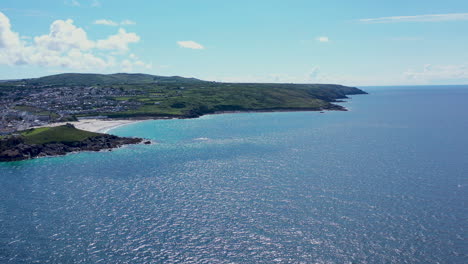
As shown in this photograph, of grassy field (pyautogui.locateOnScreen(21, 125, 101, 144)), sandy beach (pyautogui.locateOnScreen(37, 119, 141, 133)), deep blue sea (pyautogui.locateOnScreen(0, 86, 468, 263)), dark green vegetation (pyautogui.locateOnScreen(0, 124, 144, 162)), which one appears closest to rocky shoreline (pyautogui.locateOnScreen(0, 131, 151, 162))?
dark green vegetation (pyautogui.locateOnScreen(0, 124, 144, 162))

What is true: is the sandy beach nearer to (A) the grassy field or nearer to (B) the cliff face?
(A) the grassy field

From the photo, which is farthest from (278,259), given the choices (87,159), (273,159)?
(87,159)

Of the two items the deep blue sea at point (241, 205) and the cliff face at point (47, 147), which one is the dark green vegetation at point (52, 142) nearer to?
the cliff face at point (47, 147)

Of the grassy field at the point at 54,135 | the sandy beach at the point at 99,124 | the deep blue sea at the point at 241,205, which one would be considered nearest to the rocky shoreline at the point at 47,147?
the grassy field at the point at 54,135

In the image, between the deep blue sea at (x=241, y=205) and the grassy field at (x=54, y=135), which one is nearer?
the deep blue sea at (x=241, y=205)

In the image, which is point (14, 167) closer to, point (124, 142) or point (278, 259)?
point (124, 142)

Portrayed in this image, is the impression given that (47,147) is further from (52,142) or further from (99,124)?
(99,124)
